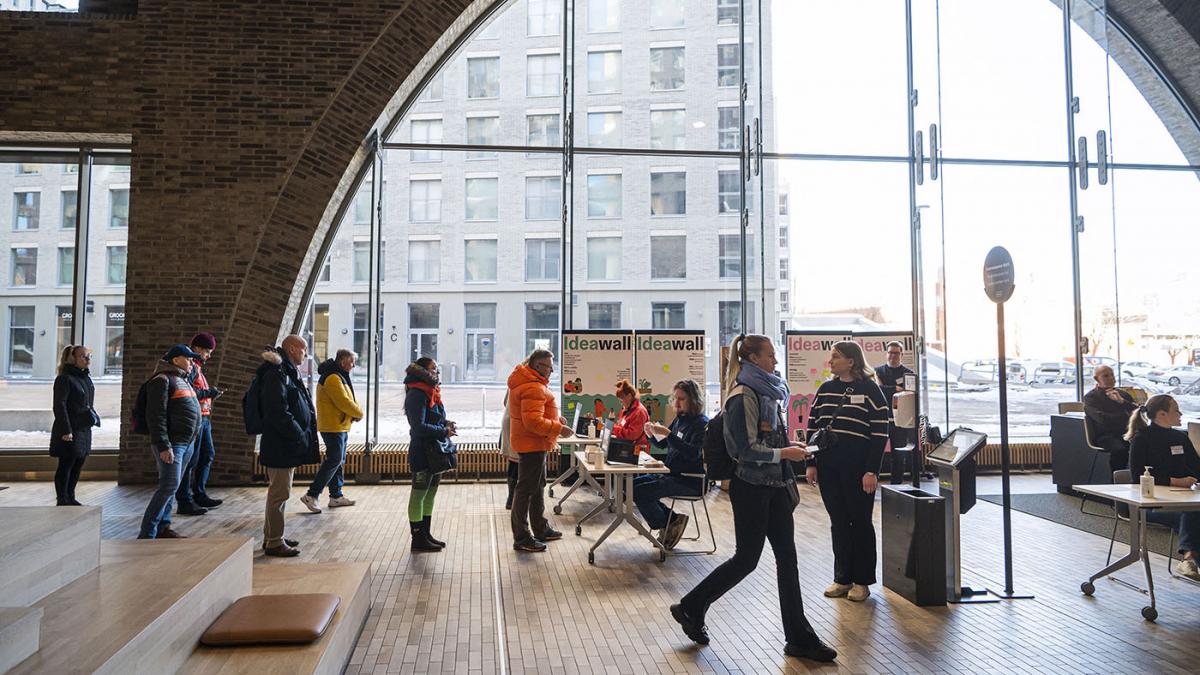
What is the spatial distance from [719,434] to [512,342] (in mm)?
6480

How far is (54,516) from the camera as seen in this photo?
3199 millimetres

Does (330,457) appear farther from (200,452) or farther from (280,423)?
(280,423)

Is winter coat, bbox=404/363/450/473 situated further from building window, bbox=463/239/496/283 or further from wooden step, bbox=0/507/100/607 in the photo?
building window, bbox=463/239/496/283

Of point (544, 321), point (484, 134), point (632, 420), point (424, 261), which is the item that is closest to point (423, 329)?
point (424, 261)

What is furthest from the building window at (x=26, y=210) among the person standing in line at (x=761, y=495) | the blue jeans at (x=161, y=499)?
the person standing in line at (x=761, y=495)

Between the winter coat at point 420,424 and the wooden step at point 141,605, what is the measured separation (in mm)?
1643

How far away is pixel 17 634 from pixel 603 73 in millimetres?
9105

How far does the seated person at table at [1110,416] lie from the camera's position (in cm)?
704

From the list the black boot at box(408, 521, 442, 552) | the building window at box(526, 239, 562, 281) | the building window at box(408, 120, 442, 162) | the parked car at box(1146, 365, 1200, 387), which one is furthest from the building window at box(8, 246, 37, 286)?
the parked car at box(1146, 365, 1200, 387)

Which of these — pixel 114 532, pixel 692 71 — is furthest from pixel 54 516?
pixel 692 71

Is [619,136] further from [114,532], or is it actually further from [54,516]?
[54,516]

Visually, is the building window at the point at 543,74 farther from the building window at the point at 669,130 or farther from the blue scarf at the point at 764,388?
the blue scarf at the point at 764,388

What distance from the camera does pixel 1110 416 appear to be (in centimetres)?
716

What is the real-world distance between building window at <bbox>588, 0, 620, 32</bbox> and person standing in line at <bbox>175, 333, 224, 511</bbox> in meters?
6.28
